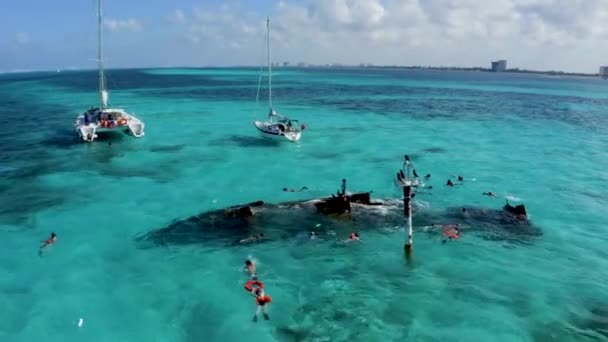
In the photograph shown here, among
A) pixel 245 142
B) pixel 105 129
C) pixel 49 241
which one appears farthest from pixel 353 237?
pixel 105 129

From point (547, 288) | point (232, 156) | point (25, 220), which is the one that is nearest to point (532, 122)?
point (232, 156)

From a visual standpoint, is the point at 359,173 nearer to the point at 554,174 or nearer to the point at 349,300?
the point at 554,174

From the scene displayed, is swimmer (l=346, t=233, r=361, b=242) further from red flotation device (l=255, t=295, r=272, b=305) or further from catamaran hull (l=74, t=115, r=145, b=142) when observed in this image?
catamaran hull (l=74, t=115, r=145, b=142)

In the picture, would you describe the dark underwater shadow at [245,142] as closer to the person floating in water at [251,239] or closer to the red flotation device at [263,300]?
the person floating in water at [251,239]

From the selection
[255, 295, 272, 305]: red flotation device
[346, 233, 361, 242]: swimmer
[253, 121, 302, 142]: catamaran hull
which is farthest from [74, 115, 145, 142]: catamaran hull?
[255, 295, 272, 305]: red flotation device

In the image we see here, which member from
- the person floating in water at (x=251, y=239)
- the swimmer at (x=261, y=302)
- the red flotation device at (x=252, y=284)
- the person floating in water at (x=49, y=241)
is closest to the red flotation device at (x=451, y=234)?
the person floating in water at (x=251, y=239)
